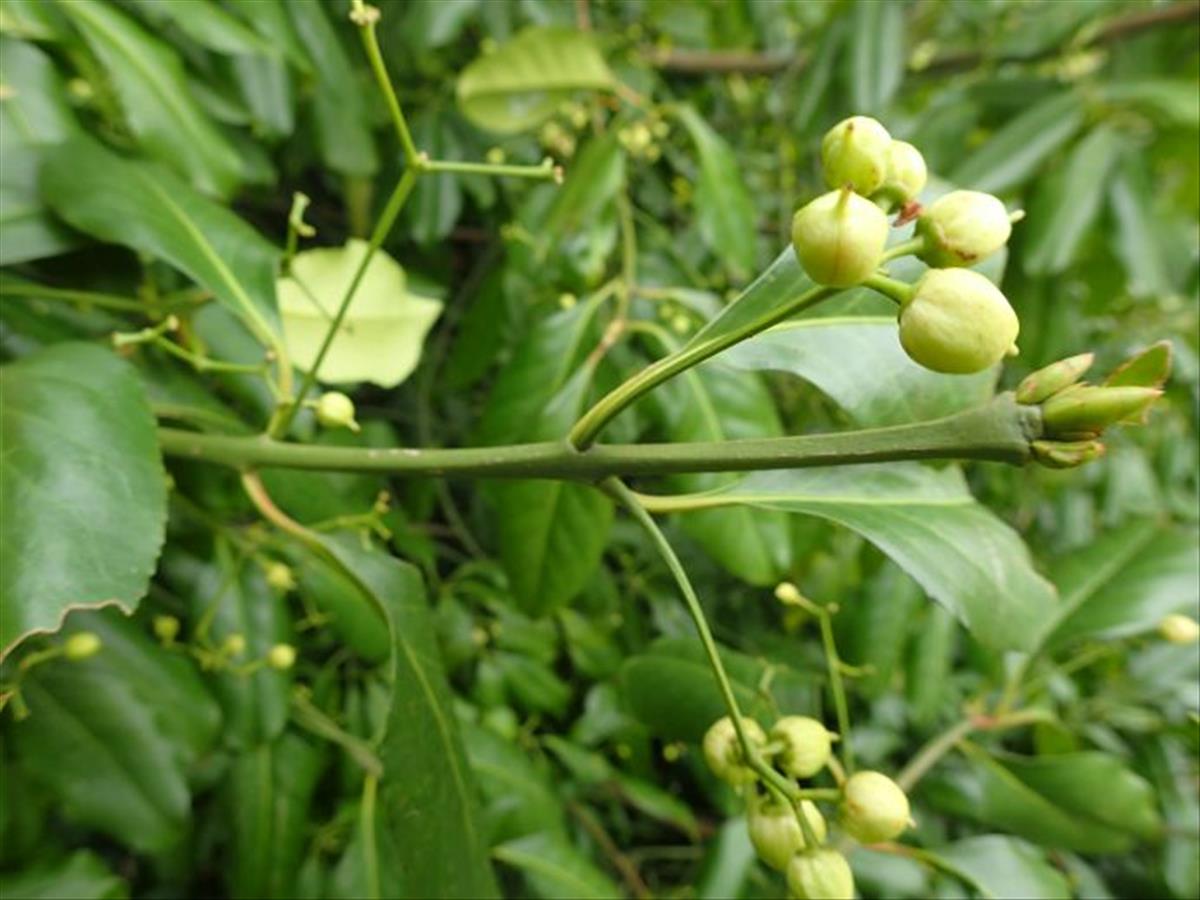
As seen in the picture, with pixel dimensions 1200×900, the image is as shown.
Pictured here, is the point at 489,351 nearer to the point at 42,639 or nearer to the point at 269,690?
the point at 269,690

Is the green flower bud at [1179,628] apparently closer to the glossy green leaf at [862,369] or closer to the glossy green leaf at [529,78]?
the glossy green leaf at [862,369]

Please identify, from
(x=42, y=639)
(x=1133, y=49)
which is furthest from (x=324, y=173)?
(x=1133, y=49)

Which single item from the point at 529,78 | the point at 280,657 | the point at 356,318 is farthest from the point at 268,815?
the point at 529,78

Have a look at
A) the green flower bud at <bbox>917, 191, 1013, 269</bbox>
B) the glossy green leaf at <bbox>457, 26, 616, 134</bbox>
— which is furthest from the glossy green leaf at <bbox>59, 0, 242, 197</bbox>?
the green flower bud at <bbox>917, 191, 1013, 269</bbox>

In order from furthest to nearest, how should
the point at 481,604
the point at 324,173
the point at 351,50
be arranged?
the point at 324,173 < the point at 481,604 < the point at 351,50

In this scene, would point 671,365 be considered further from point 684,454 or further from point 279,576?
point 279,576

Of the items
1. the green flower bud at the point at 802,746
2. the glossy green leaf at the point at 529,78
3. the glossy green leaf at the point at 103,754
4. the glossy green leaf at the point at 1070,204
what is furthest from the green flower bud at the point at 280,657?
the glossy green leaf at the point at 1070,204

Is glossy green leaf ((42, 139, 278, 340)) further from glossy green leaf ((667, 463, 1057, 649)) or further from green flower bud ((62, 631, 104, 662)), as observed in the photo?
glossy green leaf ((667, 463, 1057, 649))

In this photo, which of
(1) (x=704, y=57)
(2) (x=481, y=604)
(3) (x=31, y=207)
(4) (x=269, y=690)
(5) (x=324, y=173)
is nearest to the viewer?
(3) (x=31, y=207)
